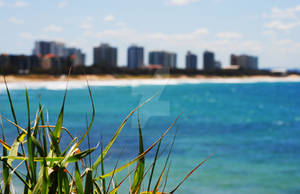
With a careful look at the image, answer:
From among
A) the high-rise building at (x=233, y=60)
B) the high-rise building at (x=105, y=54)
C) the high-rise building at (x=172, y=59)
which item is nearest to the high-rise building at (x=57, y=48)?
the high-rise building at (x=105, y=54)

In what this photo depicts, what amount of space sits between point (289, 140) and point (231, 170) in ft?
19.8

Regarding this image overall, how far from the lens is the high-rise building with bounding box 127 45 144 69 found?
9631 cm

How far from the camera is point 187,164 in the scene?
28.1 ft

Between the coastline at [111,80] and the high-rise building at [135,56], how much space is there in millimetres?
7398

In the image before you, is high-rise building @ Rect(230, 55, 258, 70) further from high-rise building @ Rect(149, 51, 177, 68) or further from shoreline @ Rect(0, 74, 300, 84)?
high-rise building @ Rect(149, 51, 177, 68)

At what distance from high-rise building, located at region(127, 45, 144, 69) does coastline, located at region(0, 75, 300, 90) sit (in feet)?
24.3

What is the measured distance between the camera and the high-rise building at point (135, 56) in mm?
96312


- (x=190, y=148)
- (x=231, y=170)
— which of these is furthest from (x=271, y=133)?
(x=231, y=170)

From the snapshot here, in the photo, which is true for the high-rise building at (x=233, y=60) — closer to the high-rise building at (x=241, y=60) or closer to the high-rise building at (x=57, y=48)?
the high-rise building at (x=241, y=60)

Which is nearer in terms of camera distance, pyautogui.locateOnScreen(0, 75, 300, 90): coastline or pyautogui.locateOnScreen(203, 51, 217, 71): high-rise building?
pyautogui.locateOnScreen(0, 75, 300, 90): coastline

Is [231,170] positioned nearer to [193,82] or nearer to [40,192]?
[40,192]

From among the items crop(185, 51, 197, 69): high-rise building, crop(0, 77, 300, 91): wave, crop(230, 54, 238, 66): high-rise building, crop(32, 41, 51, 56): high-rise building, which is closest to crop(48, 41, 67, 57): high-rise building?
crop(32, 41, 51, 56): high-rise building

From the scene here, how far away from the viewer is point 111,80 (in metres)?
80.8

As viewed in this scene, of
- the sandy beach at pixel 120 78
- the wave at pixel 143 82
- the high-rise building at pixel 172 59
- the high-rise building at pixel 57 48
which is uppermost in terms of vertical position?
the high-rise building at pixel 57 48
